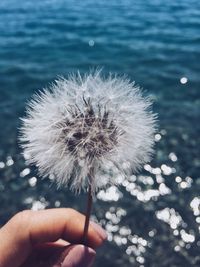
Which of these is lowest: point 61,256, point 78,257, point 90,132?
point 61,256

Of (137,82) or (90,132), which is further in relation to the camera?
(137,82)

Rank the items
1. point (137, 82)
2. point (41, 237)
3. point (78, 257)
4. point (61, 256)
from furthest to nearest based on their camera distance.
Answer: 1. point (137, 82)
2. point (41, 237)
3. point (61, 256)
4. point (78, 257)

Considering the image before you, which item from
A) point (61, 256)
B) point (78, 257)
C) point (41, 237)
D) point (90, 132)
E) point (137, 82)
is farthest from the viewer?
point (137, 82)

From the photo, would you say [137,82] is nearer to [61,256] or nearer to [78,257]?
[61,256]

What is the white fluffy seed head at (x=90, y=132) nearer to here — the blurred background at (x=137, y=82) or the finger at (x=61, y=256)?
the finger at (x=61, y=256)

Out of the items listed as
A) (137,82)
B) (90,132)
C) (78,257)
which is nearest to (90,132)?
(90,132)

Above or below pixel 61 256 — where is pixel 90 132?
above

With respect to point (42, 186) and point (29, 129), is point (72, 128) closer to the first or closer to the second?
point (29, 129)
